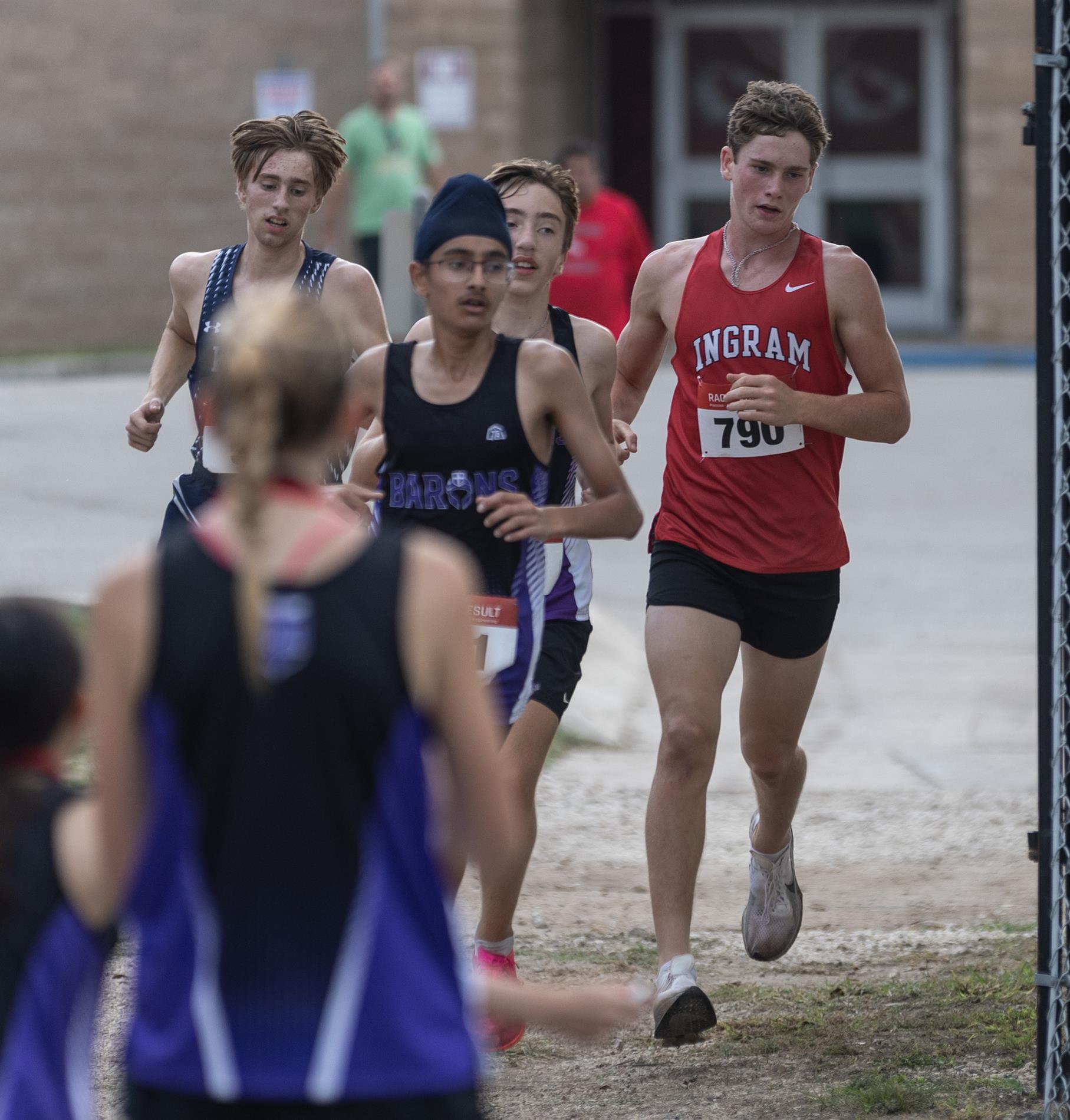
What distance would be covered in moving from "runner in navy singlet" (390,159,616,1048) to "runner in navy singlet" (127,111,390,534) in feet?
1.36

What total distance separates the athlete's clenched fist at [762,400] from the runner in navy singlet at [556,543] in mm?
305

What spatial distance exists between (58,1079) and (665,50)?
72.2 ft

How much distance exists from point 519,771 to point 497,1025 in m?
0.62

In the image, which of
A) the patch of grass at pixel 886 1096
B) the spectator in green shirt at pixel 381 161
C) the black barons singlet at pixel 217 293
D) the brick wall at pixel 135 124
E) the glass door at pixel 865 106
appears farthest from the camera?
the glass door at pixel 865 106

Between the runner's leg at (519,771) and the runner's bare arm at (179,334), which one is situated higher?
the runner's bare arm at (179,334)

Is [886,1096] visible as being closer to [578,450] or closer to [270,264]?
[578,450]

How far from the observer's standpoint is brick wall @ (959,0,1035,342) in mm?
20156

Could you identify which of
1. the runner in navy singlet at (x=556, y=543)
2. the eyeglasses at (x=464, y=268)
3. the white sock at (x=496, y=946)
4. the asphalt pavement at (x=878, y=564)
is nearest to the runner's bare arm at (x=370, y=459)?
the eyeglasses at (x=464, y=268)

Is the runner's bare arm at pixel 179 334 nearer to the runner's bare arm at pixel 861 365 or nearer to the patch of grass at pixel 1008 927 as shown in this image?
the runner's bare arm at pixel 861 365

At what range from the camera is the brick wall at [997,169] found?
20156mm

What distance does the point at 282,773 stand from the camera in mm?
2238

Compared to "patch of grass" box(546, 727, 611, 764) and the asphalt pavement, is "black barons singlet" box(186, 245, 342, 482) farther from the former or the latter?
"patch of grass" box(546, 727, 611, 764)

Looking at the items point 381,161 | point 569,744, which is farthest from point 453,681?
point 381,161

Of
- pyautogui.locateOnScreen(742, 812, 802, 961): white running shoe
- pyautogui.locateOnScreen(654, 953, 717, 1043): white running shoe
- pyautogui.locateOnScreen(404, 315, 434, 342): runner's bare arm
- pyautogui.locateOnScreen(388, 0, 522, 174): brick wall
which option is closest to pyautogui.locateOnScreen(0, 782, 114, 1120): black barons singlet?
pyautogui.locateOnScreen(404, 315, 434, 342): runner's bare arm
